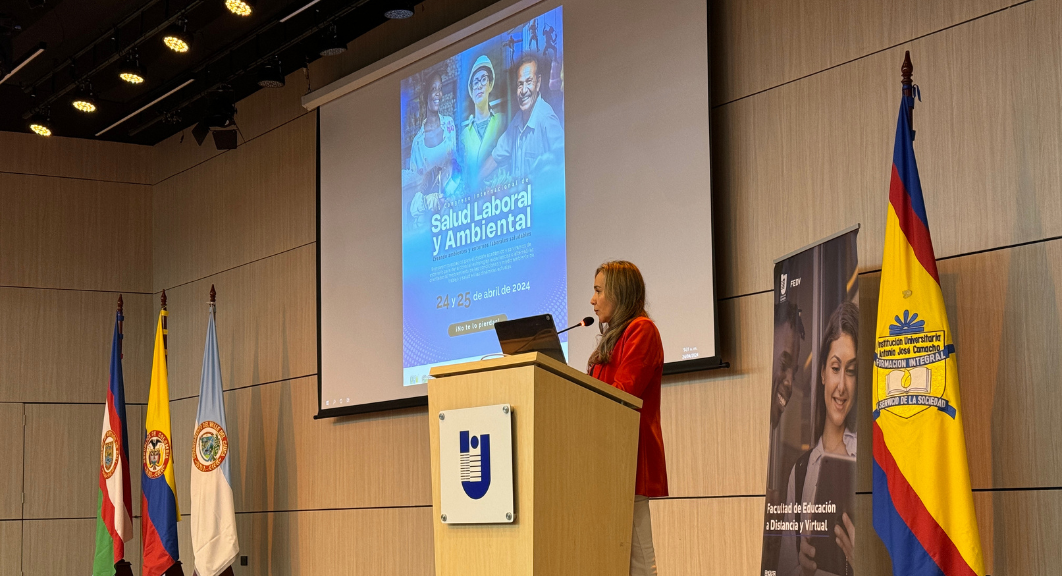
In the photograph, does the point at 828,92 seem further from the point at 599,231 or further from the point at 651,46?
the point at 599,231

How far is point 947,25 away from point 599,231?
1.71 meters

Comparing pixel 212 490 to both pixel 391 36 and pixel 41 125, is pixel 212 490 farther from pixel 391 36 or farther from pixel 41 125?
pixel 391 36

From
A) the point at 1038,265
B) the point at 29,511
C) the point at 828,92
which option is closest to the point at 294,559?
the point at 29,511

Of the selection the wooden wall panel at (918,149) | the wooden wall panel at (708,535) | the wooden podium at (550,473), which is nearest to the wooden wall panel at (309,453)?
the wooden wall panel at (708,535)

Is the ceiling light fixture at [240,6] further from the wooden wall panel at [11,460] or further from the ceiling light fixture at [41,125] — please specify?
the wooden wall panel at [11,460]

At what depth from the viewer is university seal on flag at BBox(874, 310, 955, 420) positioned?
129 inches

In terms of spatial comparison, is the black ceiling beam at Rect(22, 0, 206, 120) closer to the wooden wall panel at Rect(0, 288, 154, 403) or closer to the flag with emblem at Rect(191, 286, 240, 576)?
the wooden wall panel at Rect(0, 288, 154, 403)

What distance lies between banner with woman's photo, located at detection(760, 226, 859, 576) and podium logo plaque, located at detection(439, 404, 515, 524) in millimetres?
1429

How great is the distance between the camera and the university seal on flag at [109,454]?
704cm

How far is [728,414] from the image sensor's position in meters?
4.43

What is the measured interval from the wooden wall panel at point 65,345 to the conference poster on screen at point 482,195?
3.29 metres

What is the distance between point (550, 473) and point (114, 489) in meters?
5.37

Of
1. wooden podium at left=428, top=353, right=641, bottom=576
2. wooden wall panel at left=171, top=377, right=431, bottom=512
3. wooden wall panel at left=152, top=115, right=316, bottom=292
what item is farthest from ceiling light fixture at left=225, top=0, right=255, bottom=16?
wooden podium at left=428, top=353, right=641, bottom=576

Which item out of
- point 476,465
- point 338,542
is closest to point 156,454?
point 338,542
